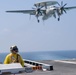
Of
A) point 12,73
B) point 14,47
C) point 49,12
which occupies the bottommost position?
point 12,73

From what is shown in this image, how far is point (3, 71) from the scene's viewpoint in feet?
28.3

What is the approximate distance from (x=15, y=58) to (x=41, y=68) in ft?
65.6

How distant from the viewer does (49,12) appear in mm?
68500

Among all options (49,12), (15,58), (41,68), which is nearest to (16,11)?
(49,12)

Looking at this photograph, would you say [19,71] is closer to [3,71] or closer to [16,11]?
[3,71]

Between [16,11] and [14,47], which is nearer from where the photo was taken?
[14,47]

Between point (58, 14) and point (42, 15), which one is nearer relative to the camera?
point (58, 14)

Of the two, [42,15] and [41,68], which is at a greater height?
[42,15]

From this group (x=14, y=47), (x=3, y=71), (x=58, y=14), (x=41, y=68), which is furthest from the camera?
(x=58, y=14)

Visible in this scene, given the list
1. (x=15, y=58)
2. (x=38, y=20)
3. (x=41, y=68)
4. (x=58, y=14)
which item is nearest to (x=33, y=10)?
(x=38, y=20)

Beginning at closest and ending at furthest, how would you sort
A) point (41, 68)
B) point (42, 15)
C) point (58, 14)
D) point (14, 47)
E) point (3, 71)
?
1. point (3, 71)
2. point (14, 47)
3. point (41, 68)
4. point (58, 14)
5. point (42, 15)

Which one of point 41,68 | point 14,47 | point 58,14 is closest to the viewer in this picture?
point 14,47

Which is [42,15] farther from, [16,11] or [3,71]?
[3,71]

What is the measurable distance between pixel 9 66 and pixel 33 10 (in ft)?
215
